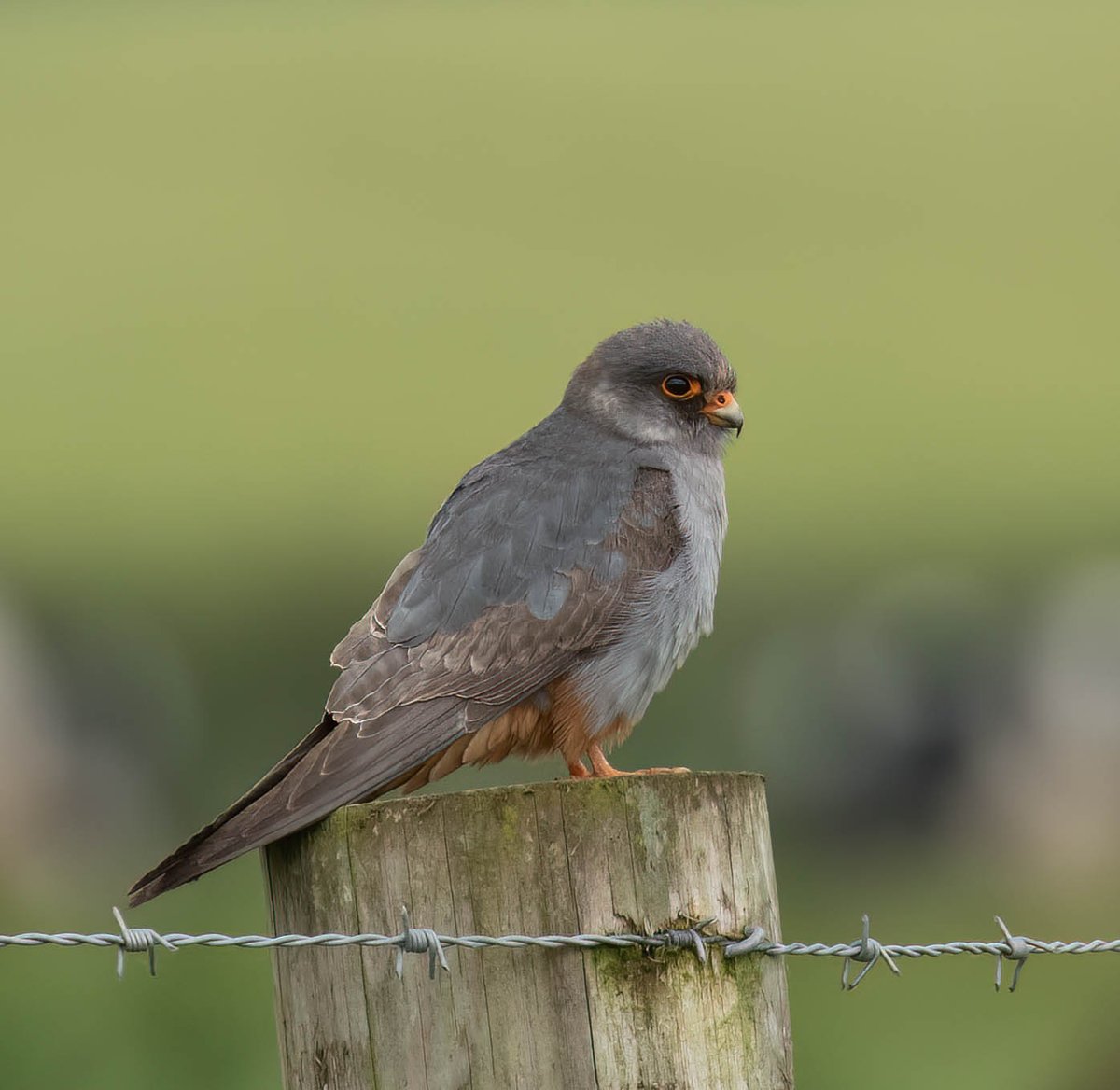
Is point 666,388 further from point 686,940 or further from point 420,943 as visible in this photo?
point 420,943

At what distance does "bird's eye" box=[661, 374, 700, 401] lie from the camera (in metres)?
5.38

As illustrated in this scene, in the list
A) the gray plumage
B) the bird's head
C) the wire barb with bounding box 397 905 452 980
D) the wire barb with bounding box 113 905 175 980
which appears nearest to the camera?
the wire barb with bounding box 113 905 175 980

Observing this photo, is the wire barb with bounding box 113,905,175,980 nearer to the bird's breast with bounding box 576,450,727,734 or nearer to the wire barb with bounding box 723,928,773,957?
the wire barb with bounding box 723,928,773,957

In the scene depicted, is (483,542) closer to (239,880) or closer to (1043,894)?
(239,880)

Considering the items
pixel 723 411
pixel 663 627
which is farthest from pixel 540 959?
pixel 723 411

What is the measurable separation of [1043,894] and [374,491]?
738 centimetres

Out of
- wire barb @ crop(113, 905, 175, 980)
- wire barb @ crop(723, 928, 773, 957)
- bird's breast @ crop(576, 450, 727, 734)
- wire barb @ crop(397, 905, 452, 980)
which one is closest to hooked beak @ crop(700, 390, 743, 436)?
bird's breast @ crop(576, 450, 727, 734)

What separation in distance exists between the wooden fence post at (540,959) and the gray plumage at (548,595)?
0.57 metres

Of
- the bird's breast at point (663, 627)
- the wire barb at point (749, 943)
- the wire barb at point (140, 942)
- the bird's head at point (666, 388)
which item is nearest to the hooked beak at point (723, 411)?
the bird's head at point (666, 388)

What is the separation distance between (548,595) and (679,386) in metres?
1.15

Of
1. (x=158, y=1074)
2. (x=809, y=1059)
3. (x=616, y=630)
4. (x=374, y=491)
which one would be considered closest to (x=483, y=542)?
(x=616, y=630)

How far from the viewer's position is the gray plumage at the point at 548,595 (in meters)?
4.16

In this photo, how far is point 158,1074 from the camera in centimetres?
681

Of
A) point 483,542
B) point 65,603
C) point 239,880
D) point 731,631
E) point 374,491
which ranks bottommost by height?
Result: point 239,880
